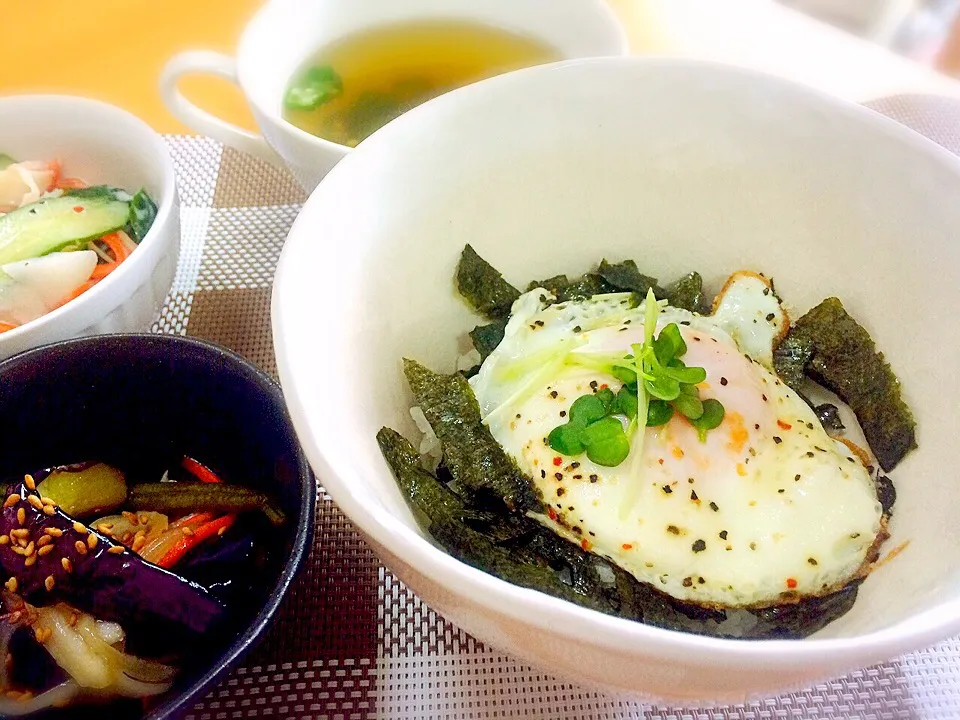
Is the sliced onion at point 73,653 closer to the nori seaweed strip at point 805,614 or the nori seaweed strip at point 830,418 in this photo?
the nori seaweed strip at point 805,614

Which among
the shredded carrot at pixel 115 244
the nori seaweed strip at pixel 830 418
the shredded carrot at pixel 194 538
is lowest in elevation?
the shredded carrot at pixel 194 538

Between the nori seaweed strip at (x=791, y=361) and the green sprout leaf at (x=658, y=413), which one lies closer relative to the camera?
the green sprout leaf at (x=658, y=413)

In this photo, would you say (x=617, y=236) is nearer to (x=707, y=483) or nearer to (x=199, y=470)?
(x=707, y=483)

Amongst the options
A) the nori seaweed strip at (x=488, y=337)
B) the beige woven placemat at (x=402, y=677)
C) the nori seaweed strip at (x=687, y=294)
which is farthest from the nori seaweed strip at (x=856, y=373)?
the nori seaweed strip at (x=488, y=337)

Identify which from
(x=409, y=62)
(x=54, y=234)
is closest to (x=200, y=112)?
(x=54, y=234)

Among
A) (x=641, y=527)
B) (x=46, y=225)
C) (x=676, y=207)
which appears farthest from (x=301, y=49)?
(x=641, y=527)

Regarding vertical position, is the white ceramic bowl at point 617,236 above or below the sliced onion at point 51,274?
above
